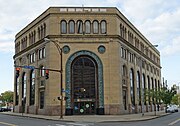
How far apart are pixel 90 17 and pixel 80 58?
722cm

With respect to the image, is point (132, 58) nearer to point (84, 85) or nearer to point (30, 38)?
point (84, 85)

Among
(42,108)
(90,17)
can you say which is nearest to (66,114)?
(42,108)

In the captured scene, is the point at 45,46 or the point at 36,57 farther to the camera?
the point at 36,57

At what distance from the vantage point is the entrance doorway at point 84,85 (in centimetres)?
4919

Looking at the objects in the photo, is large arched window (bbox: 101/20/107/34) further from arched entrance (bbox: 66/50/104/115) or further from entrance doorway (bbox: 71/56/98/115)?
entrance doorway (bbox: 71/56/98/115)

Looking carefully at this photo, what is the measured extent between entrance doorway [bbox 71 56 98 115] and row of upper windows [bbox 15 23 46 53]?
905 centimetres

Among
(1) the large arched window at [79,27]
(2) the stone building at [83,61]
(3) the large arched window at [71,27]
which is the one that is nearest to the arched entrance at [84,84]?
(2) the stone building at [83,61]

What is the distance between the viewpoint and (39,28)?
184 feet

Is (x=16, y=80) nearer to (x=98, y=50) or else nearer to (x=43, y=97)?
(x=43, y=97)

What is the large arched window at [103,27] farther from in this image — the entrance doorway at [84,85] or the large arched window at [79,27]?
the entrance doorway at [84,85]

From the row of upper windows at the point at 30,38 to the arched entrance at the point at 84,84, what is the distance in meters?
8.41

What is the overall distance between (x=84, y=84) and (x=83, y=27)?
31.7 ft

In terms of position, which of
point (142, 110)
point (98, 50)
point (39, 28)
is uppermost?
point (39, 28)

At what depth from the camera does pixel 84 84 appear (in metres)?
50.0
